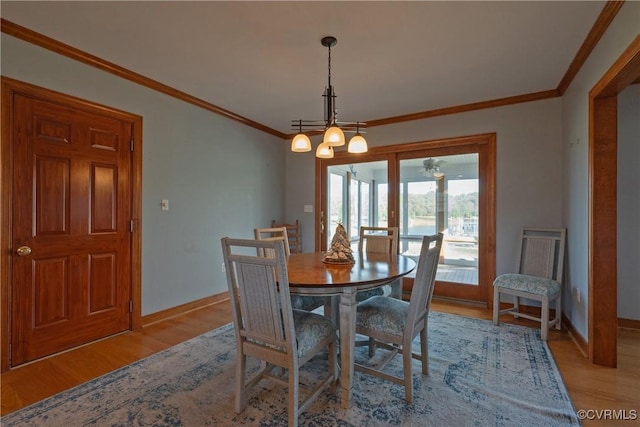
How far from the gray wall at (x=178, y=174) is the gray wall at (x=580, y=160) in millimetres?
3642

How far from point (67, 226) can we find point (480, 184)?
13.8 feet

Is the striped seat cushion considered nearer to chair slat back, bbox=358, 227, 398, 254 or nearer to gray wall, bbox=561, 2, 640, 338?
gray wall, bbox=561, 2, 640, 338

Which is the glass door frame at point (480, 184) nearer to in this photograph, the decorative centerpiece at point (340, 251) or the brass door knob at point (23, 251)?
the decorative centerpiece at point (340, 251)

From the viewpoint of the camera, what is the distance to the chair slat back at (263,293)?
4.92ft

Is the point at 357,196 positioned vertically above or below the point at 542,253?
above

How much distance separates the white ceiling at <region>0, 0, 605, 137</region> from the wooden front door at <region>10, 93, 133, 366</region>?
0.64 meters

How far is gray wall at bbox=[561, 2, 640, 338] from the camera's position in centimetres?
205

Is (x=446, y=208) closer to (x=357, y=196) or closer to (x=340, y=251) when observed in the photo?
(x=357, y=196)

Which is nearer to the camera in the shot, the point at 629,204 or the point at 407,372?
the point at 407,372

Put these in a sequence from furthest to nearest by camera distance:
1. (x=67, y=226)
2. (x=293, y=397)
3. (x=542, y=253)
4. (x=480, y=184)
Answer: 1. (x=480, y=184)
2. (x=542, y=253)
3. (x=67, y=226)
4. (x=293, y=397)

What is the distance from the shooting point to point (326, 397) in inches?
74.2

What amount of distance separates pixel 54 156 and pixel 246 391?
230 cm

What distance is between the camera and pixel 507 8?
1.96 metres
